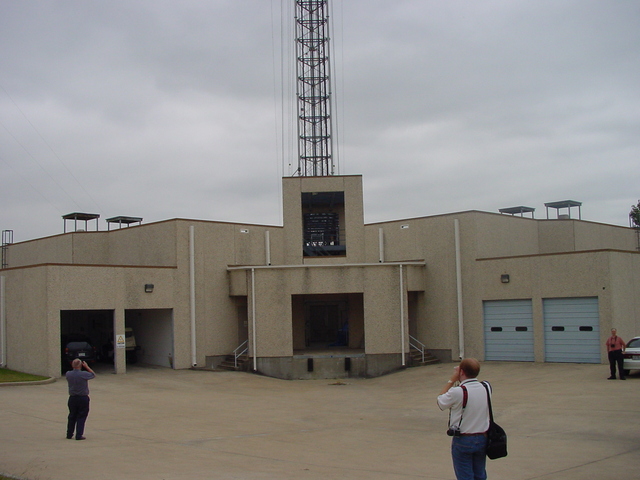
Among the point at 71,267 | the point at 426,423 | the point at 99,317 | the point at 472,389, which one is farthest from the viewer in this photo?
the point at 99,317

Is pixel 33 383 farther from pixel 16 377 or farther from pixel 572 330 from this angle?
pixel 572 330

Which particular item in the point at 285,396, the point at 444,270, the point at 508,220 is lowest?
the point at 285,396

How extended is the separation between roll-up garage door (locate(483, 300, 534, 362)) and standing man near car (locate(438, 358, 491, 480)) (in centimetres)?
1939

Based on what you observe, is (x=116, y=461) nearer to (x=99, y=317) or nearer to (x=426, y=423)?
(x=426, y=423)

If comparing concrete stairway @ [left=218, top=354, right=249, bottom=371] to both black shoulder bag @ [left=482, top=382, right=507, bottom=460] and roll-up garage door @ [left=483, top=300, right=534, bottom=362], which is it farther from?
black shoulder bag @ [left=482, top=382, right=507, bottom=460]

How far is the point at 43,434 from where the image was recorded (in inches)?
486

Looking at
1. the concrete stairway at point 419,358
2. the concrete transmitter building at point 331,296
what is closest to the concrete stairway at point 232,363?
the concrete transmitter building at point 331,296

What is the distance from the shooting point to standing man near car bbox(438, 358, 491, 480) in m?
6.15

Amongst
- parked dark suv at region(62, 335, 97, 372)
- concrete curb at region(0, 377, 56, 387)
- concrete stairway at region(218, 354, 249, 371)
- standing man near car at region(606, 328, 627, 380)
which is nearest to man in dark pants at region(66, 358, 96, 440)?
concrete curb at region(0, 377, 56, 387)

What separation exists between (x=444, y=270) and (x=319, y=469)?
18072 mm

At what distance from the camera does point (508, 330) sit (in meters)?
25.2

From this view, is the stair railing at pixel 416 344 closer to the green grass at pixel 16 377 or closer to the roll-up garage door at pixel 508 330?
the roll-up garage door at pixel 508 330

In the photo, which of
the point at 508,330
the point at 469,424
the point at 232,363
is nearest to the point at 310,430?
the point at 469,424

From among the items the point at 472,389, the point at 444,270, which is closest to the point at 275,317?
the point at 444,270
